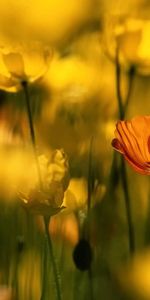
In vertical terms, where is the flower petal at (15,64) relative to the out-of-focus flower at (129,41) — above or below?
below

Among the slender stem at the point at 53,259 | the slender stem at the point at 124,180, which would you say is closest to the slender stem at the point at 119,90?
the slender stem at the point at 124,180

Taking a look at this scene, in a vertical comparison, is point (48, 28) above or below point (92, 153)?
above

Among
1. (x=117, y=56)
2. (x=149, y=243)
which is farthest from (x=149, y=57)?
(x=149, y=243)

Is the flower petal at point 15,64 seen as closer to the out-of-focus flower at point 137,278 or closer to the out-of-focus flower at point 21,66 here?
the out-of-focus flower at point 21,66

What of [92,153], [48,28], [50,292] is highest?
[48,28]

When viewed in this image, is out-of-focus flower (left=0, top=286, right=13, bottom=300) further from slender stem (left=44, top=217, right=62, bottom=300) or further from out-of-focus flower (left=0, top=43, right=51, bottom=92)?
out-of-focus flower (left=0, top=43, right=51, bottom=92)

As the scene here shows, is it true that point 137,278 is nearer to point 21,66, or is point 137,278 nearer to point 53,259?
point 53,259

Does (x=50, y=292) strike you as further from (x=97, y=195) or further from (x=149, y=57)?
(x=149, y=57)
